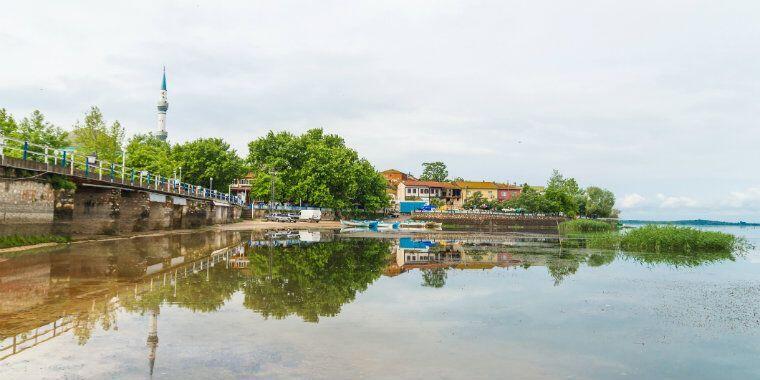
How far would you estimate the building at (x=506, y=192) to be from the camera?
15725 centimetres

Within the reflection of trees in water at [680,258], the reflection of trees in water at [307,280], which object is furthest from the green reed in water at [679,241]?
the reflection of trees in water at [307,280]

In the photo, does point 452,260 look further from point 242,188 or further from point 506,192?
point 506,192

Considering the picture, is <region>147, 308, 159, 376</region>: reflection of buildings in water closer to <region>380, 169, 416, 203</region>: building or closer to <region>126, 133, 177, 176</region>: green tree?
<region>126, 133, 177, 176</region>: green tree

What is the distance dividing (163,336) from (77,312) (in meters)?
3.48

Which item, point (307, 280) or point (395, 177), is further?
point (395, 177)

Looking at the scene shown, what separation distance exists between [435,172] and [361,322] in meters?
166

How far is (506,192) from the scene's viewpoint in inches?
6245

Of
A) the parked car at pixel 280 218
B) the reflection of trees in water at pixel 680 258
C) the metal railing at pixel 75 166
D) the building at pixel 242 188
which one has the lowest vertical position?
the reflection of trees in water at pixel 680 258

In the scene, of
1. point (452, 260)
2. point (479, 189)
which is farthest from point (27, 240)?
point (479, 189)

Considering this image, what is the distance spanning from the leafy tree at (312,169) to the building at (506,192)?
71446mm

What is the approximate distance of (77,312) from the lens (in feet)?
40.1

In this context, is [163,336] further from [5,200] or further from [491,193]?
[491,193]

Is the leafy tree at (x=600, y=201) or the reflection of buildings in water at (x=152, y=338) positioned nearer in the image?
the reflection of buildings in water at (x=152, y=338)

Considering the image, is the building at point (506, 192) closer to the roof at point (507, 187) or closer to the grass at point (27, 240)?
the roof at point (507, 187)
